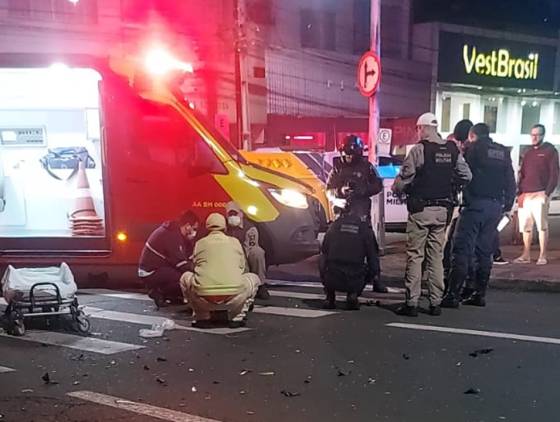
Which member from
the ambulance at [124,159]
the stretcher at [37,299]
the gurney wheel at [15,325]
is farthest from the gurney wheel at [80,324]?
the ambulance at [124,159]

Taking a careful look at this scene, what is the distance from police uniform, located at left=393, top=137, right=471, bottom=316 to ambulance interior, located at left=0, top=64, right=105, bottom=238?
4.25 metres

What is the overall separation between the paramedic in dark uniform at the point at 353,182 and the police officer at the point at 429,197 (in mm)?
1084

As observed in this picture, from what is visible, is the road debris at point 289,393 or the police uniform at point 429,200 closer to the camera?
the road debris at point 289,393

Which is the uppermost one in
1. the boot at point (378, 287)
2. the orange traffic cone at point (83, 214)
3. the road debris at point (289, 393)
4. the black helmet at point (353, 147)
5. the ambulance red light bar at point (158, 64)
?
the ambulance red light bar at point (158, 64)

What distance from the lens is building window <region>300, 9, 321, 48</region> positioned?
2233 centimetres

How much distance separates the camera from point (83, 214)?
32.5ft

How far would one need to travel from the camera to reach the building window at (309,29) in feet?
73.3

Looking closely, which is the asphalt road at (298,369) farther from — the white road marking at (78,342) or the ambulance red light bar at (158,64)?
the ambulance red light bar at (158,64)

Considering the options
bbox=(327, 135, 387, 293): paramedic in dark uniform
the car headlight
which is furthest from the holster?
the car headlight

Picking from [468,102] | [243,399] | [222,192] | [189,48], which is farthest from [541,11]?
[243,399]

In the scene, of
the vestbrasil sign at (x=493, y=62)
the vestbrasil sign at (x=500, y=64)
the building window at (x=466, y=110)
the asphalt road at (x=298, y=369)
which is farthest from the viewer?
the building window at (x=466, y=110)

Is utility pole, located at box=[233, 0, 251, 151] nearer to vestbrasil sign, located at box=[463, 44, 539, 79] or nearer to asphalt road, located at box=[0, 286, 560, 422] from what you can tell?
vestbrasil sign, located at box=[463, 44, 539, 79]

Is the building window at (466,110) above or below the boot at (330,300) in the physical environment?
above

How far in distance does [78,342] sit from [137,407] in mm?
1990
